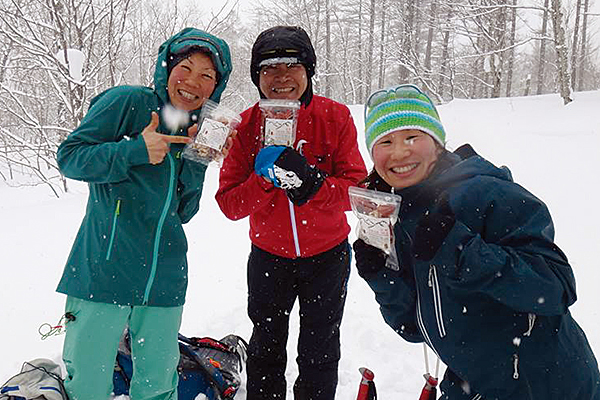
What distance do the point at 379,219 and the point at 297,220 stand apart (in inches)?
28.5

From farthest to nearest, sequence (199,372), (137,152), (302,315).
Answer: (199,372)
(302,315)
(137,152)

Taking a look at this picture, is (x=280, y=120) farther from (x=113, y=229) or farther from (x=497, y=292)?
(x=497, y=292)

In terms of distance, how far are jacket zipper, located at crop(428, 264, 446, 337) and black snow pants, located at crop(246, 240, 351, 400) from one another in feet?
2.65

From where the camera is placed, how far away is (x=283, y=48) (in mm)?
1957

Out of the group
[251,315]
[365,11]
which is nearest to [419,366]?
[251,315]

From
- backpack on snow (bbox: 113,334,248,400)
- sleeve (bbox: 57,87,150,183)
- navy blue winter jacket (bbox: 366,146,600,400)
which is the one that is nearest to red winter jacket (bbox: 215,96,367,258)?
sleeve (bbox: 57,87,150,183)

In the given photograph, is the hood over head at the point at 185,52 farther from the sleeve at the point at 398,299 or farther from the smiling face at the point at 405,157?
the sleeve at the point at 398,299

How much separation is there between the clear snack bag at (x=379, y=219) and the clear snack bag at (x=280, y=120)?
1.77 ft

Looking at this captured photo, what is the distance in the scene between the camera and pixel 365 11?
74.2ft

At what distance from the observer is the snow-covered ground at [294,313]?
2.96 metres

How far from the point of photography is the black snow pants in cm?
218

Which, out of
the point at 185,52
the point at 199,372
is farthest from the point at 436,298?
the point at 199,372

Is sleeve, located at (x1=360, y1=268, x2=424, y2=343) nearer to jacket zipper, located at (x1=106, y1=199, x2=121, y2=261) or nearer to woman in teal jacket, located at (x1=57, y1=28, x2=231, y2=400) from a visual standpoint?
woman in teal jacket, located at (x1=57, y1=28, x2=231, y2=400)

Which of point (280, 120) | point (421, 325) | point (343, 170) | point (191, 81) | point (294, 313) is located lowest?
point (294, 313)
